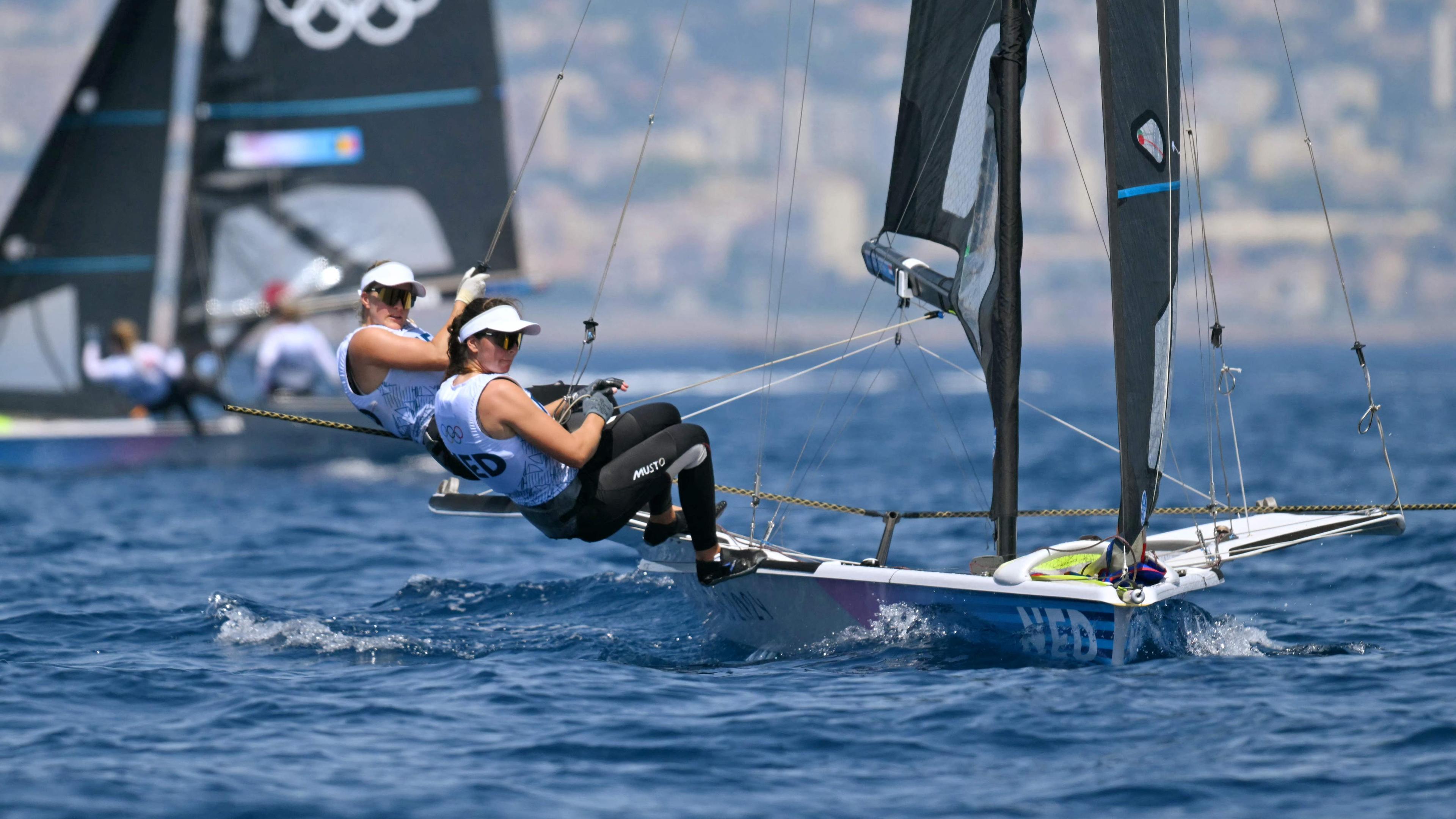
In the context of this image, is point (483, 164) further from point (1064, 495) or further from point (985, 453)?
point (985, 453)

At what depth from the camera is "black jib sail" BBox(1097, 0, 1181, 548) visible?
613 centimetres

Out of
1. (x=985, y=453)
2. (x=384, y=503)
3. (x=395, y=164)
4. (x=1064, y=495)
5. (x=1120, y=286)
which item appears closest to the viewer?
(x=1120, y=286)

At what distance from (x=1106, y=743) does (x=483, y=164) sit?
13978mm

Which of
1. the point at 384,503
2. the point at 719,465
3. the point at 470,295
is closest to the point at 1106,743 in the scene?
the point at 470,295

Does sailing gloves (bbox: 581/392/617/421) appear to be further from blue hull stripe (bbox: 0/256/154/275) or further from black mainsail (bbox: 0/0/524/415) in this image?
blue hull stripe (bbox: 0/256/154/275)

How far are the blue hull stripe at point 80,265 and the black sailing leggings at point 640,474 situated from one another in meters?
12.2

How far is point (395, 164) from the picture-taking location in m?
17.9

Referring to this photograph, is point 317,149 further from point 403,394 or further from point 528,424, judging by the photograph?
point 528,424

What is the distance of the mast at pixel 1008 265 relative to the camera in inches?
255

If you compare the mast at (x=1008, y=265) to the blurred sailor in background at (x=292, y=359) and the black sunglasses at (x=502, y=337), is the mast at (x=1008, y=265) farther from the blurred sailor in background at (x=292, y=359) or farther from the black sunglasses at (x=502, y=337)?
the blurred sailor in background at (x=292, y=359)

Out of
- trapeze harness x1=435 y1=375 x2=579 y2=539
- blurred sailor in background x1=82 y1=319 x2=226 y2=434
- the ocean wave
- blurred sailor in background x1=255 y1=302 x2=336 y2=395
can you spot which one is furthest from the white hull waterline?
blurred sailor in background x1=82 y1=319 x2=226 y2=434

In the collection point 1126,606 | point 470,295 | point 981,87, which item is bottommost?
point 1126,606

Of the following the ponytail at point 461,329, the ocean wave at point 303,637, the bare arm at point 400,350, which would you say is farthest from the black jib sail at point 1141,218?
the ocean wave at point 303,637

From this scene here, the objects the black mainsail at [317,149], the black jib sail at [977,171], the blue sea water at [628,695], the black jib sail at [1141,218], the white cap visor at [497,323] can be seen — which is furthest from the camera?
the black mainsail at [317,149]
